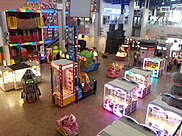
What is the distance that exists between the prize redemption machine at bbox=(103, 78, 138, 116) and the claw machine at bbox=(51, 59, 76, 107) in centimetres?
166

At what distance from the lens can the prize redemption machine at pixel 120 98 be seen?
22.6ft

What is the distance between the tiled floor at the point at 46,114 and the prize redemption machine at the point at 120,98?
0.29 metres

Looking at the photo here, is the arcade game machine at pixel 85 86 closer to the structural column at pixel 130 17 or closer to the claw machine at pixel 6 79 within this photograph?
the claw machine at pixel 6 79

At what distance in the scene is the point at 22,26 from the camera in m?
11.9

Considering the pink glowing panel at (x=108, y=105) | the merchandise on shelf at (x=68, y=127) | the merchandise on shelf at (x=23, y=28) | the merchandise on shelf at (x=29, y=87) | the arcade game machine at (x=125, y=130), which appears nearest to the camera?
the arcade game machine at (x=125, y=130)

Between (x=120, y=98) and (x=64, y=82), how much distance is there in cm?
275

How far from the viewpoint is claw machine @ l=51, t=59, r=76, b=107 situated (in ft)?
23.4

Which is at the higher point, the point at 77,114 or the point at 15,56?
the point at 15,56

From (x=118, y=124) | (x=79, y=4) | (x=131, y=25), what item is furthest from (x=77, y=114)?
(x=131, y=25)

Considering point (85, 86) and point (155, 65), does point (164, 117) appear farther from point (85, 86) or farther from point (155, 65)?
point (155, 65)

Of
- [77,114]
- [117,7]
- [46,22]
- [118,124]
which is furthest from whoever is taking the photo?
[117,7]

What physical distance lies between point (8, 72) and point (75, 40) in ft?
14.4

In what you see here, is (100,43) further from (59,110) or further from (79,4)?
(79,4)

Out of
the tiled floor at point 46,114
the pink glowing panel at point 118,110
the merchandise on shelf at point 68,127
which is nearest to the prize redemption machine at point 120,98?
the pink glowing panel at point 118,110
